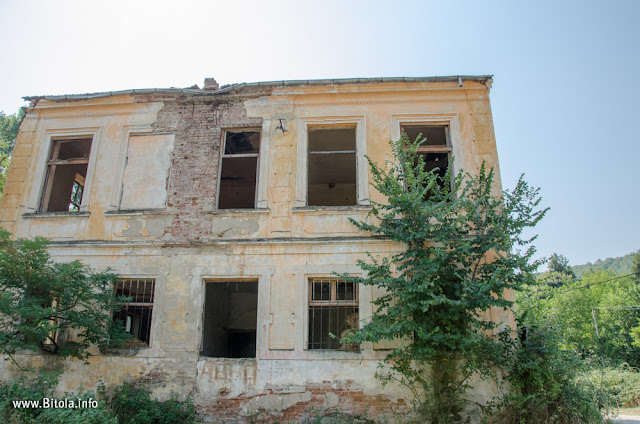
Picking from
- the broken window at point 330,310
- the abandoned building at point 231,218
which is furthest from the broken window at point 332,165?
the broken window at point 330,310

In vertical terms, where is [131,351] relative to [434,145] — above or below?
below

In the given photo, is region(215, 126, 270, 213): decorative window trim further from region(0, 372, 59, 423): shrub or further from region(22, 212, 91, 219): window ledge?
region(0, 372, 59, 423): shrub

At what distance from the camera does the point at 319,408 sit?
292 inches

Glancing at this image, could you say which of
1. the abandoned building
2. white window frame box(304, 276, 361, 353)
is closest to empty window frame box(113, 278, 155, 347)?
the abandoned building

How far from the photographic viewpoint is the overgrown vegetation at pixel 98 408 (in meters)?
6.04

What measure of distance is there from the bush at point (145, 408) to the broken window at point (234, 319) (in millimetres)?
3359

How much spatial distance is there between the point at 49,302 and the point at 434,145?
8531 millimetres

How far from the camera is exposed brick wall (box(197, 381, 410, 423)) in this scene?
735 centimetres

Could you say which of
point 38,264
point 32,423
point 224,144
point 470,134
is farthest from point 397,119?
point 32,423

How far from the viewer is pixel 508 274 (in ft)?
22.6

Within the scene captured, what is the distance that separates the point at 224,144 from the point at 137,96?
248cm

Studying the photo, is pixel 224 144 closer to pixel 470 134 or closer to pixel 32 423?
pixel 470 134

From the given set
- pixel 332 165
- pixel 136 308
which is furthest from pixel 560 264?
pixel 136 308

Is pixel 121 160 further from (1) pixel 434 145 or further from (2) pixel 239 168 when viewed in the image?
(1) pixel 434 145
